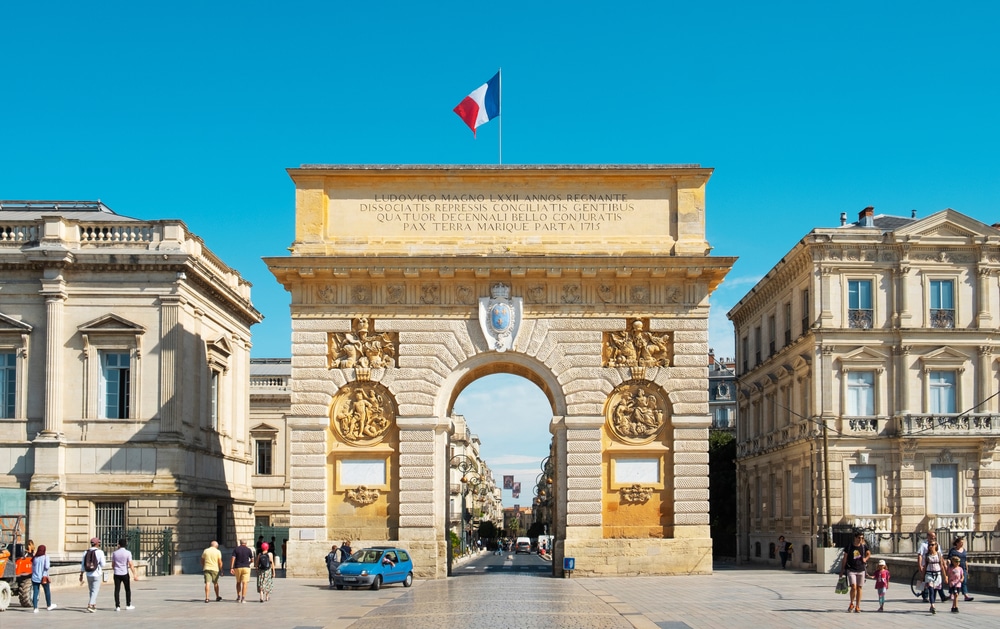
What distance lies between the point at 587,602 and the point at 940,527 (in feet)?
75.6

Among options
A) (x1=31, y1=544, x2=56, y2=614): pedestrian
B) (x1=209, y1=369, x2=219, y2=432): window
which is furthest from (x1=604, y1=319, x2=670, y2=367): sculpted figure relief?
(x1=31, y1=544, x2=56, y2=614): pedestrian

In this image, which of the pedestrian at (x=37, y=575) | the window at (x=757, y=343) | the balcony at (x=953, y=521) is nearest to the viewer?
the pedestrian at (x=37, y=575)

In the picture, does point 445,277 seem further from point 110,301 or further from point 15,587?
point 15,587

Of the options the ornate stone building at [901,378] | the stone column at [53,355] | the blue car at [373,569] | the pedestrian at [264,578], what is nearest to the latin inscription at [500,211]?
the blue car at [373,569]

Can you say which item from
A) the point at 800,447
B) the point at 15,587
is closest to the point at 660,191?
the point at 800,447

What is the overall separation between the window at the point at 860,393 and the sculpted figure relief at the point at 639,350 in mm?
11461

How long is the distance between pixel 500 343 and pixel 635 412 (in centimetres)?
479

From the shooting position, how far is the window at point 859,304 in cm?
4769

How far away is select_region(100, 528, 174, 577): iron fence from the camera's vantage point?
1654 inches

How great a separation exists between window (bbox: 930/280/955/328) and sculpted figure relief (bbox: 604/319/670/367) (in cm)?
1381

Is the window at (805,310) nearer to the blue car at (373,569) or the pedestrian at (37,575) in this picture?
the blue car at (373,569)

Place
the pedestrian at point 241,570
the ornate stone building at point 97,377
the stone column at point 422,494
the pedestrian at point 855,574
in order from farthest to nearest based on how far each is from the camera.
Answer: the ornate stone building at point 97,377
the stone column at point 422,494
the pedestrian at point 241,570
the pedestrian at point 855,574

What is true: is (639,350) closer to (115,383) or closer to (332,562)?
(332,562)

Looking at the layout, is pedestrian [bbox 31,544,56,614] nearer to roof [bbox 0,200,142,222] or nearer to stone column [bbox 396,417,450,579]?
stone column [bbox 396,417,450,579]
